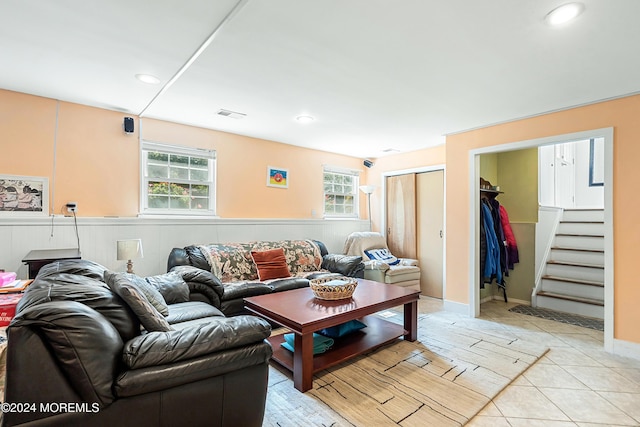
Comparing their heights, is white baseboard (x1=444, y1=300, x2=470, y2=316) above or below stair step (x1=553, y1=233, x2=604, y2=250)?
below

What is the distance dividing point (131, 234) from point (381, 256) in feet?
11.4

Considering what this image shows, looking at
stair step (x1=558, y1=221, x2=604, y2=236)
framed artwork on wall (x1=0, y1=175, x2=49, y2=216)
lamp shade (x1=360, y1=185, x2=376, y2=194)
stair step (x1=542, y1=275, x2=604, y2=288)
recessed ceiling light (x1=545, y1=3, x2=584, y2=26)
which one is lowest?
stair step (x1=542, y1=275, x2=604, y2=288)

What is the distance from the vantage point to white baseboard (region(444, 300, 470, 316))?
3.87 metres

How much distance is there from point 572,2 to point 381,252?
3.86 metres

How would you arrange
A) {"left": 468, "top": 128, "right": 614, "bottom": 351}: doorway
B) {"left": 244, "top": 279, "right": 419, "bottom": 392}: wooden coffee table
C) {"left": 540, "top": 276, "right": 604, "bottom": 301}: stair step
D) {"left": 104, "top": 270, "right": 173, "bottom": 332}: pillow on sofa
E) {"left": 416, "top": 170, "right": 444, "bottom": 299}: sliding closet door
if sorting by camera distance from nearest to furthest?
{"left": 104, "top": 270, "right": 173, "bottom": 332}: pillow on sofa → {"left": 244, "top": 279, "right": 419, "bottom": 392}: wooden coffee table → {"left": 468, "top": 128, "right": 614, "bottom": 351}: doorway → {"left": 540, "top": 276, "right": 604, "bottom": 301}: stair step → {"left": 416, "top": 170, "right": 444, "bottom": 299}: sliding closet door

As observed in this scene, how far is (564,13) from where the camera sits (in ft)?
5.56

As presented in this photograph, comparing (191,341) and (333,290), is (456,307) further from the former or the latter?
(191,341)

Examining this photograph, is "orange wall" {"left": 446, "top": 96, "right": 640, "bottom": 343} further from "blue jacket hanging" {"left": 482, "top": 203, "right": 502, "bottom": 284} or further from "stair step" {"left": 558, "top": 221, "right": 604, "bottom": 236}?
"stair step" {"left": 558, "top": 221, "right": 604, "bottom": 236}

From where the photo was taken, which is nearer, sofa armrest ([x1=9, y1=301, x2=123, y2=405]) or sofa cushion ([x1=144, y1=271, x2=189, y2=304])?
sofa armrest ([x1=9, y1=301, x2=123, y2=405])

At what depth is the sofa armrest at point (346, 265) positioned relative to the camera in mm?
4074

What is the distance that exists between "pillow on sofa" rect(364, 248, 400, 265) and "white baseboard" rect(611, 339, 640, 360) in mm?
2529

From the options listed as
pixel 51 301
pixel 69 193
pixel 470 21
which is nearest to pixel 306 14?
pixel 470 21

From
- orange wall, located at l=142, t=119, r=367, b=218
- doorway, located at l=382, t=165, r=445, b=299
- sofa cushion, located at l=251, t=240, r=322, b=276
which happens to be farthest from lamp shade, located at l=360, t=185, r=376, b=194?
sofa cushion, located at l=251, t=240, r=322, b=276

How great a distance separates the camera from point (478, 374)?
236cm
